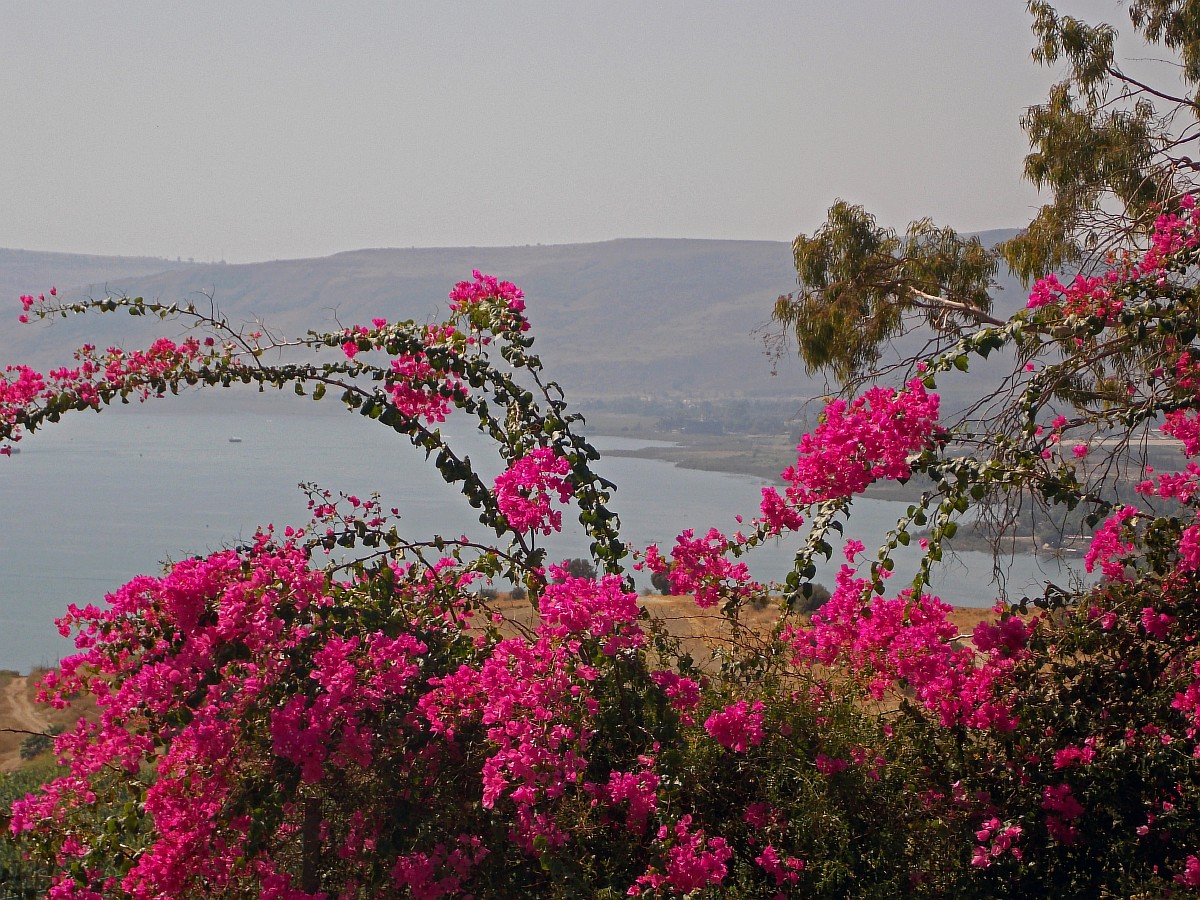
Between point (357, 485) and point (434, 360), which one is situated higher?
point (434, 360)

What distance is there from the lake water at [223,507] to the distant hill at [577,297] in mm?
53848

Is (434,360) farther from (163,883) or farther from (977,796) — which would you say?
(977,796)

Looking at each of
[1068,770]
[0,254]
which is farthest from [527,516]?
[0,254]

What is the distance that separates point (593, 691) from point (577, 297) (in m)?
178

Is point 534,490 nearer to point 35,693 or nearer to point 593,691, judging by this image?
point 593,691

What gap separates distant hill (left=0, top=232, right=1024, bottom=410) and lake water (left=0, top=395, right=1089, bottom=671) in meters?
53.8

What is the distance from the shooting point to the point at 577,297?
178 meters

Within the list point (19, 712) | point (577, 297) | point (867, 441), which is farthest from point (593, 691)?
point (577, 297)

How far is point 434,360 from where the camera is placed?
128 inches

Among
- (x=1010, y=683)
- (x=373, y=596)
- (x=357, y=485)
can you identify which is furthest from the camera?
(x=357, y=485)

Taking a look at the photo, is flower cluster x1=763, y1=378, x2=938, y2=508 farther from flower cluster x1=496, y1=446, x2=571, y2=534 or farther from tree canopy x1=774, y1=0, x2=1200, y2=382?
tree canopy x1=774, y1=0, x2=1200, y2=382

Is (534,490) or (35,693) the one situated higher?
(534,490)

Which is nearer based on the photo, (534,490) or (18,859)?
(534,490)

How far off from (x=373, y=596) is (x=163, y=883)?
35.2 inches
